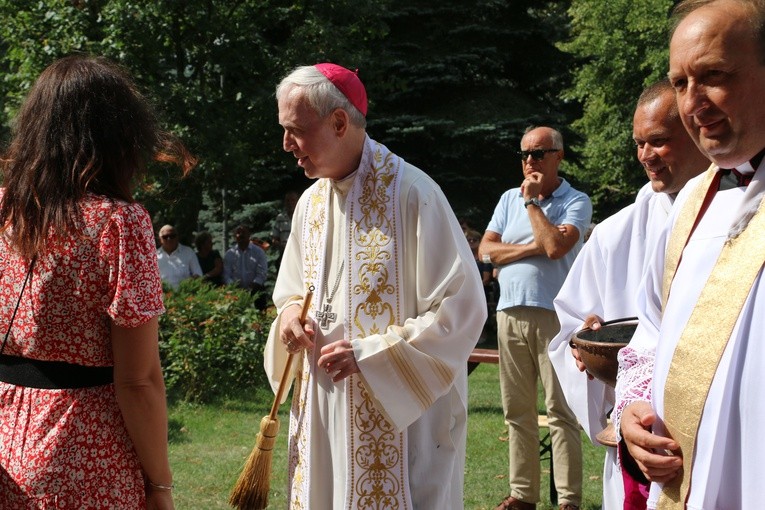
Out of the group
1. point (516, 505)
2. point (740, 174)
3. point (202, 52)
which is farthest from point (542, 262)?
point (202, 52)

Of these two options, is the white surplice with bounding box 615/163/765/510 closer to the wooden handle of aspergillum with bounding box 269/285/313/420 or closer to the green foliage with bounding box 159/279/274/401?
the wooden handle of aspergillum with bounding box 269/285/313/420

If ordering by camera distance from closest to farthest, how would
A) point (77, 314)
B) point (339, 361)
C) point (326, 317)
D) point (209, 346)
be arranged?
point (77, 314) → point (339, 361) → point (326, 317) → point (209, 346)

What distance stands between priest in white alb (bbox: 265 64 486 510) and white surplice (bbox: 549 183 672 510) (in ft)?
1.44

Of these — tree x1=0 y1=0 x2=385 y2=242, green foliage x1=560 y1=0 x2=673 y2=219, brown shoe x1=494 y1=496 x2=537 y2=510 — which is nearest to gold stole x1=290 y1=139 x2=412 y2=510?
brown shoe x1=494 y1=496 x2=537 y2=510

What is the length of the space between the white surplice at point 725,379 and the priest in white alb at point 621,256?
128cm

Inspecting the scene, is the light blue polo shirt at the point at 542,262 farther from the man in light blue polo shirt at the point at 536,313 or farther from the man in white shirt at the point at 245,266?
the man in white shirt at the point at 245,266

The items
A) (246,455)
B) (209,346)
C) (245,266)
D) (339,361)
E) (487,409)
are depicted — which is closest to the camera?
(339,361)

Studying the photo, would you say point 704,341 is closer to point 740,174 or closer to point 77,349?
point 740,174

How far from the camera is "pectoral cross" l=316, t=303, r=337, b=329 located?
4.23 m

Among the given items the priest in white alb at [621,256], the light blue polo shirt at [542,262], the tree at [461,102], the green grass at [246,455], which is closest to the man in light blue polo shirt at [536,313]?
the light blue polo shirt at [542,262]

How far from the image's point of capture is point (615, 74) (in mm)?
29953

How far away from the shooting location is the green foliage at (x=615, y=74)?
29.2 meters

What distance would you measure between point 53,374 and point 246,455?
5631 mm

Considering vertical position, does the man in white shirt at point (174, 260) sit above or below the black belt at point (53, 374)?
above
